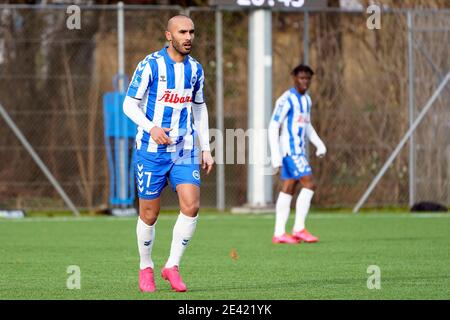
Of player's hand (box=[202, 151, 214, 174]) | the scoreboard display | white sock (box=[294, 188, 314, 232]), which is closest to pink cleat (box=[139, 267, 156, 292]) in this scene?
player's hand (box=[202, 151, 214, 174])

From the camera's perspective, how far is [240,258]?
12172 millimetres

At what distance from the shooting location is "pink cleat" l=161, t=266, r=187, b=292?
9.14 m

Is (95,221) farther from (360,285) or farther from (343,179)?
(360,285)

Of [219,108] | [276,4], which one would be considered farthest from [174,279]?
[219,108]

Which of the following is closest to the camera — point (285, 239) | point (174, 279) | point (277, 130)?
point (174, 279)

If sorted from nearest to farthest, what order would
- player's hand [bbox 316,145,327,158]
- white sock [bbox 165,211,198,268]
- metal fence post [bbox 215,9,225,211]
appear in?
white sock [bbox 165,211,198,268], player's hand [bbox 316,145,327,158], metal fence post [bbox 215,9,225,211]

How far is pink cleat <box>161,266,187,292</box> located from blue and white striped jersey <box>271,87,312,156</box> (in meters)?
5.52

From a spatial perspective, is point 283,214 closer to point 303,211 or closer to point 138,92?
point 303,211

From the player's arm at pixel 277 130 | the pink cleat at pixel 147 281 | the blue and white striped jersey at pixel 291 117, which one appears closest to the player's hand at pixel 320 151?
the blue and white striped jersey at pixel 291 117

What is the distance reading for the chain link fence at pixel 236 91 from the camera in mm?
19516

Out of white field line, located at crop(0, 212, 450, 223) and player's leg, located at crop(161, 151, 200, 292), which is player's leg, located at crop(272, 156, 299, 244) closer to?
white field line, located at crop(0, 212, 450, 223)

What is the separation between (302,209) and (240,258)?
2610 mm

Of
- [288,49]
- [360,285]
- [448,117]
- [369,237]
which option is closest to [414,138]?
[448,117]

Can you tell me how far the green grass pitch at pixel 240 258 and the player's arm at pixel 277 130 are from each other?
1.00 meters
